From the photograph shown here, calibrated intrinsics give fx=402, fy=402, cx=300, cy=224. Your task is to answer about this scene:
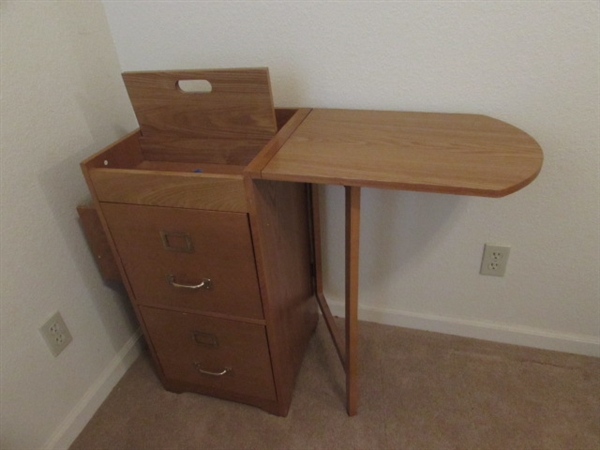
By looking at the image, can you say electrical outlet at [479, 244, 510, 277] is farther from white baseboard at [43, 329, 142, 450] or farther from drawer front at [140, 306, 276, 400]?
white baseboard at [43, 329, 142, 450]

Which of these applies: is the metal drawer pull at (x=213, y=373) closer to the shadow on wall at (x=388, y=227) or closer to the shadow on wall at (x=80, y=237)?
the shadow on wall at (x=80, y=237)

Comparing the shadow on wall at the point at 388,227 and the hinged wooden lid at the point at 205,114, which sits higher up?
the hinged wooden lid at the point at 205,114

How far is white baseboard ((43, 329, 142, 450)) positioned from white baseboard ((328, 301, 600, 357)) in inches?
28.5

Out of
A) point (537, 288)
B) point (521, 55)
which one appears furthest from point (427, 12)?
Result: point (537, 288)

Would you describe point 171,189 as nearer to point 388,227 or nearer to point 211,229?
point 211,229

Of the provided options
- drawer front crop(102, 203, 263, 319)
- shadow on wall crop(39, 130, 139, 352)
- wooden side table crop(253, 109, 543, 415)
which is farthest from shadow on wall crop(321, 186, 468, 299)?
shadow on wall crop(39, 130, 139, 352)

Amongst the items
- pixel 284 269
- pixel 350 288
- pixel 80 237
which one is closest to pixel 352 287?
pixel 350 288

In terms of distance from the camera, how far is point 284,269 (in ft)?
3.54

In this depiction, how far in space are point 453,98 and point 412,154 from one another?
1.10 feet

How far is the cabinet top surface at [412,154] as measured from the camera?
714mm

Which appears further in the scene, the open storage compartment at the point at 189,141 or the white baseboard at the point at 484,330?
the white baseboard at the point at 484,330

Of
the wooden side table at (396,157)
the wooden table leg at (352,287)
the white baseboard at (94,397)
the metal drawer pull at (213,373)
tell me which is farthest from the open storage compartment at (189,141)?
the white baseboard at (94,397)

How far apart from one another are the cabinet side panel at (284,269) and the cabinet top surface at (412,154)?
0.44ft

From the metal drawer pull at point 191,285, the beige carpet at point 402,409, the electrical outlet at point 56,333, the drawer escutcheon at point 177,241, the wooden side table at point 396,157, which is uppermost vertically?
the wooden side table at point 396,157
